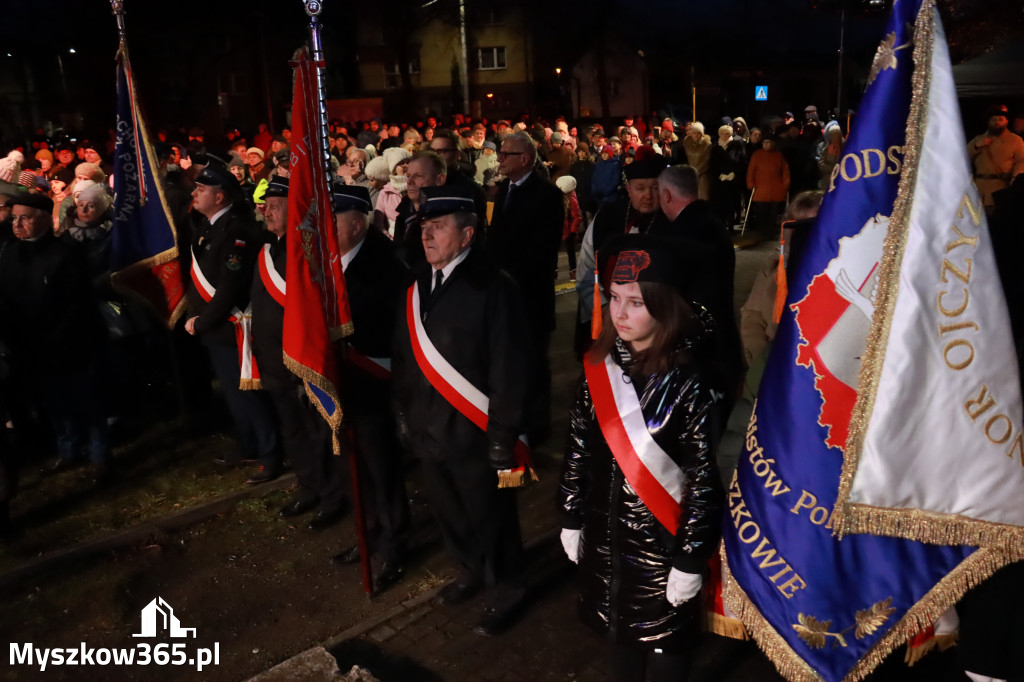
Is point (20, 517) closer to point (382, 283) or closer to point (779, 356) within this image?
point (382, 283)

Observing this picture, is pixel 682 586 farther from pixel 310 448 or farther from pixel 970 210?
pixel 310 448

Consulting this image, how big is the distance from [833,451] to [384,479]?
113 inches

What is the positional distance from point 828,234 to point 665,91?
54889mm

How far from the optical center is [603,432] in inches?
116

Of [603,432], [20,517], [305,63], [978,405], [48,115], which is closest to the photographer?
[978,405]

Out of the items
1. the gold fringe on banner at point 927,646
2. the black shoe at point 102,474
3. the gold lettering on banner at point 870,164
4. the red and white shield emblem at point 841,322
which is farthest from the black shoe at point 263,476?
the gold lettering on banner at point 870,164

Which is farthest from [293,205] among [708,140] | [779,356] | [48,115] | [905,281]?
[48,115]

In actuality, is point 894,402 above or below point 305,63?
below

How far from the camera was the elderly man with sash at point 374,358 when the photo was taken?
4586 mm

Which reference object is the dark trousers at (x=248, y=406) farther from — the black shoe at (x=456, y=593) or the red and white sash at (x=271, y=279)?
the black shoe at (x=456, y=593)

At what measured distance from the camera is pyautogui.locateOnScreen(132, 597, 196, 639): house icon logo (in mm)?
4370

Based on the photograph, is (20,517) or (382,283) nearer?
(382,283)

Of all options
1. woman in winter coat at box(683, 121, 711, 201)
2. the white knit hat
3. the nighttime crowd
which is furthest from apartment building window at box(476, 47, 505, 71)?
the nighttime crowd

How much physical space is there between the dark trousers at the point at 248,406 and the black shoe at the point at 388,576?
5.75 ft
